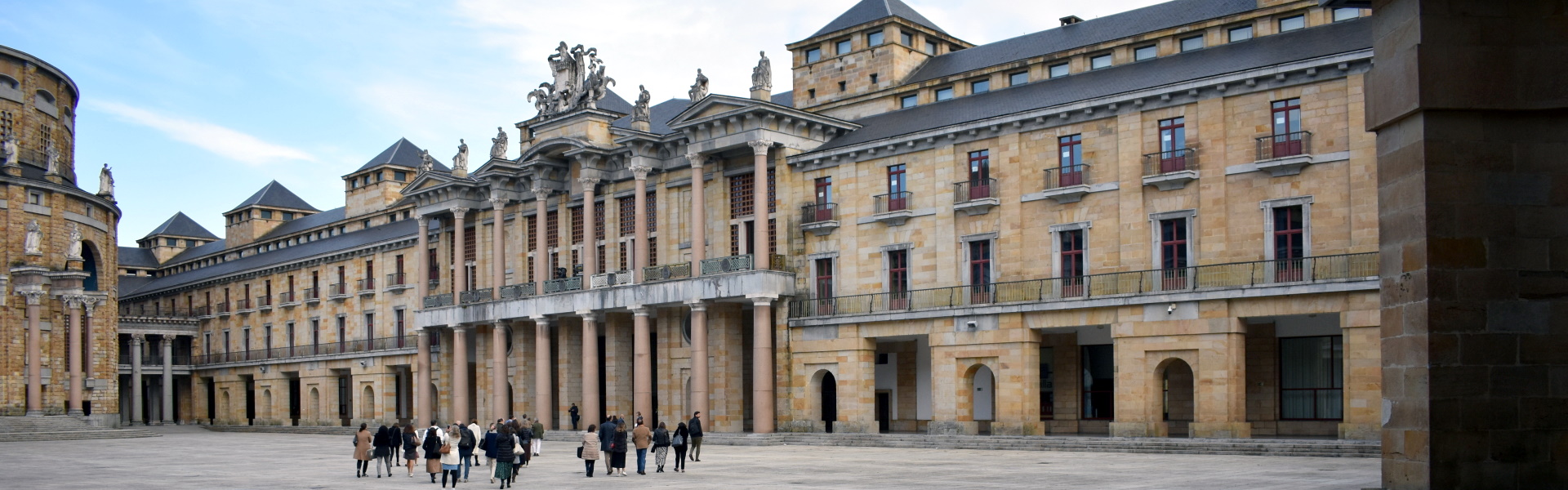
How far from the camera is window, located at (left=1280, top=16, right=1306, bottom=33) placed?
4222 centimetres

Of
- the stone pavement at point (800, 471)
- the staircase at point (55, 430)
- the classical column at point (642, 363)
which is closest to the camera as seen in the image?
the stone pavement at point (800, 471)

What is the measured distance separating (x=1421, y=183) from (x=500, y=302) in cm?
4848

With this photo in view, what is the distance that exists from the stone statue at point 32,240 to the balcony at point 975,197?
151ft

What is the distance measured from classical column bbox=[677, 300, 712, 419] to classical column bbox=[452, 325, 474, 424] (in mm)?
15823

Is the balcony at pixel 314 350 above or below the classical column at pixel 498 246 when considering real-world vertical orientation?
below

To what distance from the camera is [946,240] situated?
4688 cm

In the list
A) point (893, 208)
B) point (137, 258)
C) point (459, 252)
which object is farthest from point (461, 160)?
point (137, 258)

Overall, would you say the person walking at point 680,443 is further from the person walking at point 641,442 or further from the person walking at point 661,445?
the person walking at point 641,442

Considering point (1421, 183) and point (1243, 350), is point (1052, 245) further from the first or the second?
point (1421, 183)

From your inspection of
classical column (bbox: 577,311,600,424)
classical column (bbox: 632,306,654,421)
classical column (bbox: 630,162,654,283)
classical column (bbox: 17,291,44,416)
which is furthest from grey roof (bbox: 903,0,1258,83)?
classical column (bbox: 17,291,44,416)

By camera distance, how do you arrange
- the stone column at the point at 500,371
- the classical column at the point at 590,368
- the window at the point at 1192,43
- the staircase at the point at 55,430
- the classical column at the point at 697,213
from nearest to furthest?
1. the window at the point at 1192,43
2. the classical column at the point at 697,213
3. the classical column at the point at 590,368
4. the stone column at the point at 500,371
5. the staircase at the point at 55,430

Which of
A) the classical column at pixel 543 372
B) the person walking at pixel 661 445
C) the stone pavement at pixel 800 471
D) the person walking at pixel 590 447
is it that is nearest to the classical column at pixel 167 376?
the classical column at pixel 543 372

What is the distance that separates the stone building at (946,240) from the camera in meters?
39.0

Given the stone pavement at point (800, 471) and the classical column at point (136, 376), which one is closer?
the stone pavement at point (800, 471)
